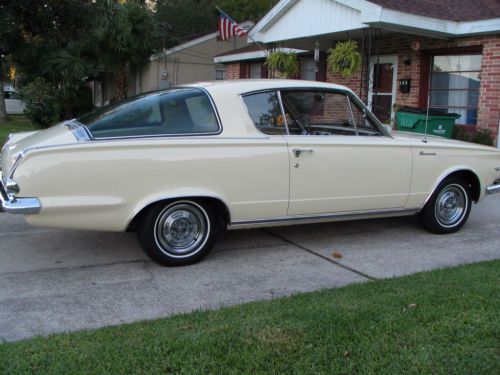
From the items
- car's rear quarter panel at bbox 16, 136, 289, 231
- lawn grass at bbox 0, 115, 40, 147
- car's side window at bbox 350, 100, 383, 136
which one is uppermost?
car's side window at bbox 350, 100, 383, 136

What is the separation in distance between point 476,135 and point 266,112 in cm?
653

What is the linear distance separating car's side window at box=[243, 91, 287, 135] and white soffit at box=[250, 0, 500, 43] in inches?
209

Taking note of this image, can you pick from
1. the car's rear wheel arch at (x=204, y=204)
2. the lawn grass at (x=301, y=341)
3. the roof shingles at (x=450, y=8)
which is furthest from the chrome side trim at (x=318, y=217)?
the roof shingles at (x=450, y=8)

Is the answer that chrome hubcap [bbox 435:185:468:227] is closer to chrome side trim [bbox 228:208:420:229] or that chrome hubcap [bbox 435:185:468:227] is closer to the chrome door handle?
chrome side trim [bbox 228:208:420:229]

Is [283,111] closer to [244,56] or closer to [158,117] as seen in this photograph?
[158,117]

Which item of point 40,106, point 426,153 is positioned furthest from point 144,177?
point 40,106

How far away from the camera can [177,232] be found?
15.7 ft

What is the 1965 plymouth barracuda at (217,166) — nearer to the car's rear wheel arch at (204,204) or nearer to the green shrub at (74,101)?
the car's rear wheel arch at (204,204)

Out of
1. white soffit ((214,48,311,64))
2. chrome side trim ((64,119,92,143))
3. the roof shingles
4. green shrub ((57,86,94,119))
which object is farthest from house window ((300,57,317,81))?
green shrub ((57,86,94,119))

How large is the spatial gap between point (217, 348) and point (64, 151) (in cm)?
208

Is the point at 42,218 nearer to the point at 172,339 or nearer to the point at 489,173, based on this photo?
the point at 172,339

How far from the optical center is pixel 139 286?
4391 mm

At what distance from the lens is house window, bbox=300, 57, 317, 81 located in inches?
605

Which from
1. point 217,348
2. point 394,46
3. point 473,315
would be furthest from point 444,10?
point 217,348
